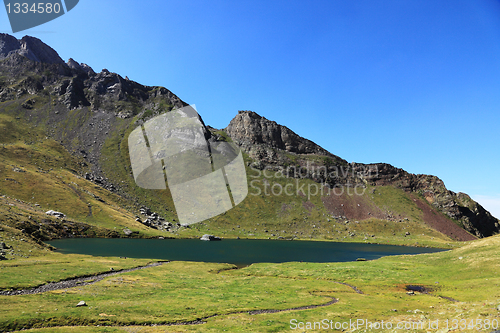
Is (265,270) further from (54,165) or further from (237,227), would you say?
(54,165)

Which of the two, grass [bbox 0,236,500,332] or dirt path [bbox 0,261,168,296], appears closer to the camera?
grass [bbox 0,236,500,332]

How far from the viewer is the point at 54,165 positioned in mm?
173125

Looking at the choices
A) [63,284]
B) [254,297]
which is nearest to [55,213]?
[63,284]

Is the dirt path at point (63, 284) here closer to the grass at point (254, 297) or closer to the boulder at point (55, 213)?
the grass at point (254, 297)

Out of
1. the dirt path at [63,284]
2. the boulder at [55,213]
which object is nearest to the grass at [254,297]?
the dirt path at [63,284]

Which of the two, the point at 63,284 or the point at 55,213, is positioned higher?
the point at 55,213

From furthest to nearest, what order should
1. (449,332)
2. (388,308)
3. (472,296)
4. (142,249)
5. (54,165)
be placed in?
(54,165), (142,249), (472,296), (388,308), (449,332)

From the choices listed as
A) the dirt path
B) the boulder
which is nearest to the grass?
the dirt path

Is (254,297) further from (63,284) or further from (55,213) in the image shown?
(55,213)

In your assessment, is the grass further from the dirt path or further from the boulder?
the boulder

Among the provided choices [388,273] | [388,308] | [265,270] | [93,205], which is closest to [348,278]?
[388,273]

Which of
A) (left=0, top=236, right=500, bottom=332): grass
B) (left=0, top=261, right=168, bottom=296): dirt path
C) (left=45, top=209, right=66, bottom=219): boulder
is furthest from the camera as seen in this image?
(left=45, top=209, right=66, bottom=219): boulder

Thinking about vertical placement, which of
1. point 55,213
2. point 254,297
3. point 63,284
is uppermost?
point 55,213

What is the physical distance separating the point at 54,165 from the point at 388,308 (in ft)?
694
